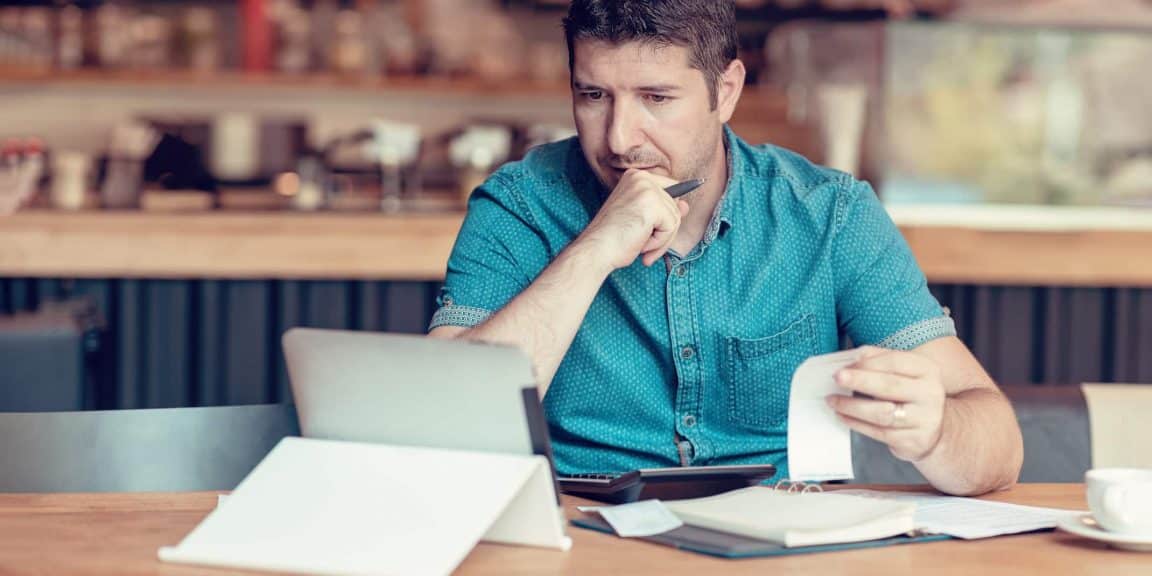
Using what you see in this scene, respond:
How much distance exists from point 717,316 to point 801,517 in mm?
583

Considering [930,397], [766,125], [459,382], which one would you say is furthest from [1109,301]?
[459,382]

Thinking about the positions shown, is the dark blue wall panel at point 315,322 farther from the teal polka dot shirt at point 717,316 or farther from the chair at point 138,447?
the chair at point 138,447

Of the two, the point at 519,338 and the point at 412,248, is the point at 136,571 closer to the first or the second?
the point at 519,338

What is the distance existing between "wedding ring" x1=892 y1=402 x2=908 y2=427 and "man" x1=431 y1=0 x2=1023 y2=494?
326 mm

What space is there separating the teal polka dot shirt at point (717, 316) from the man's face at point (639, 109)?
4.3 inches

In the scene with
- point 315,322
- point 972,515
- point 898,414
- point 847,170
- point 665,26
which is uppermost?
point 665,26

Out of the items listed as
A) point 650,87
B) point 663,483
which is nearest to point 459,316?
point 650,87

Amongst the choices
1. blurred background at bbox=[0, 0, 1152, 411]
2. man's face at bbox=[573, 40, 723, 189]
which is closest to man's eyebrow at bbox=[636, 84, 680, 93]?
man's face at bbox=[573, 40, 723, 189]

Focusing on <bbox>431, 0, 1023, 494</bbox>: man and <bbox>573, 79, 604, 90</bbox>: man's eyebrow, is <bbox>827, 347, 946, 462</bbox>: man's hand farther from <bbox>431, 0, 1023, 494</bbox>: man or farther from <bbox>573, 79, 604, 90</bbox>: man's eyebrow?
<bbox>573, 79, 604, 90</bbox>: man's eyebrow

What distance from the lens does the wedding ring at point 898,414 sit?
4.57 feet

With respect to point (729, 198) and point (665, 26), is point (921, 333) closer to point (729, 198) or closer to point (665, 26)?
point (729, 198)

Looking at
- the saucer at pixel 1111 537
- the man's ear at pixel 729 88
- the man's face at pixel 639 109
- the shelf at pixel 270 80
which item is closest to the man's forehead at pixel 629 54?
the man's face at pixel 639 109

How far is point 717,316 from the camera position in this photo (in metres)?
1.86

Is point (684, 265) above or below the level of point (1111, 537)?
above
